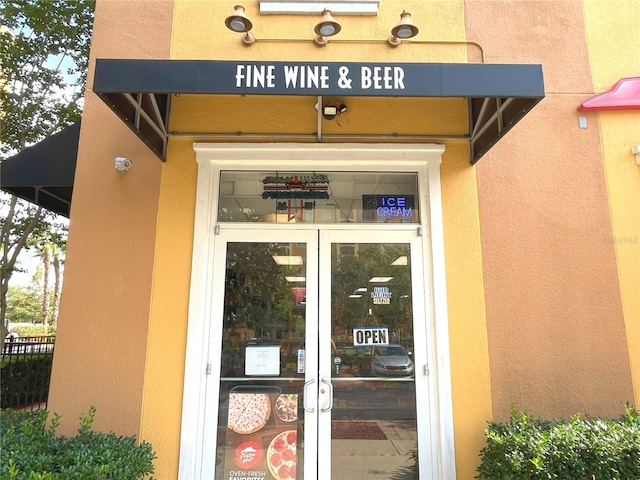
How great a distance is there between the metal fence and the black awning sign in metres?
7.73

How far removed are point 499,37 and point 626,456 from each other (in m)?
4.19

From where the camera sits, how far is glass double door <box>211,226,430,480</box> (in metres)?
4.04

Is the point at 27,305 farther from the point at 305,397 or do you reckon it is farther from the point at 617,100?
the point at 617,100

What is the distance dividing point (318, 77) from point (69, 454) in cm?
350

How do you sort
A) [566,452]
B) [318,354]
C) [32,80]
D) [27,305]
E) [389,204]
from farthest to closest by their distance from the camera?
[27,305]
[32,80]
[389,204]
[318,354]
[566,452]

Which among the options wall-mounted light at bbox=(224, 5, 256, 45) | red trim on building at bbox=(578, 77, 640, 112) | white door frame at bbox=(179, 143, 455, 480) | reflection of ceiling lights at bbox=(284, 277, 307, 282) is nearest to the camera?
wall-mounted light at bbox=(224, 5, 256, 45)

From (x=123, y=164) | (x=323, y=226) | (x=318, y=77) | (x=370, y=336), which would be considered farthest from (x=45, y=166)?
(x=370, y=336)

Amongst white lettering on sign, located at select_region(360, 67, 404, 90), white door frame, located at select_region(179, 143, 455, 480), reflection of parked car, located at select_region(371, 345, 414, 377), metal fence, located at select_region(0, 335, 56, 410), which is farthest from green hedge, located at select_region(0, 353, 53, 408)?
white lettering on sign, located at select_region(360, 67, 404, 90)

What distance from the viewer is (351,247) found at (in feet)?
14.5

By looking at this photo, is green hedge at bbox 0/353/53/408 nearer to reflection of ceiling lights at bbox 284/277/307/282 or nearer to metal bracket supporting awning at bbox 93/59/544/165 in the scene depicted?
reflection of ceiling lights at bbox 284/277/307/282

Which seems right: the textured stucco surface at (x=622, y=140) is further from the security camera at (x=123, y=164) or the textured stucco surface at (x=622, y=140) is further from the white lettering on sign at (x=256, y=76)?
the security camera at (x=123, y=164)

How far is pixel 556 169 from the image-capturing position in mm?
4500

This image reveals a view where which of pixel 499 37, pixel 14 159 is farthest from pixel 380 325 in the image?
pixel 14 159

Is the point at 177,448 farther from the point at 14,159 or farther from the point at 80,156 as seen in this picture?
the point at 14,159
